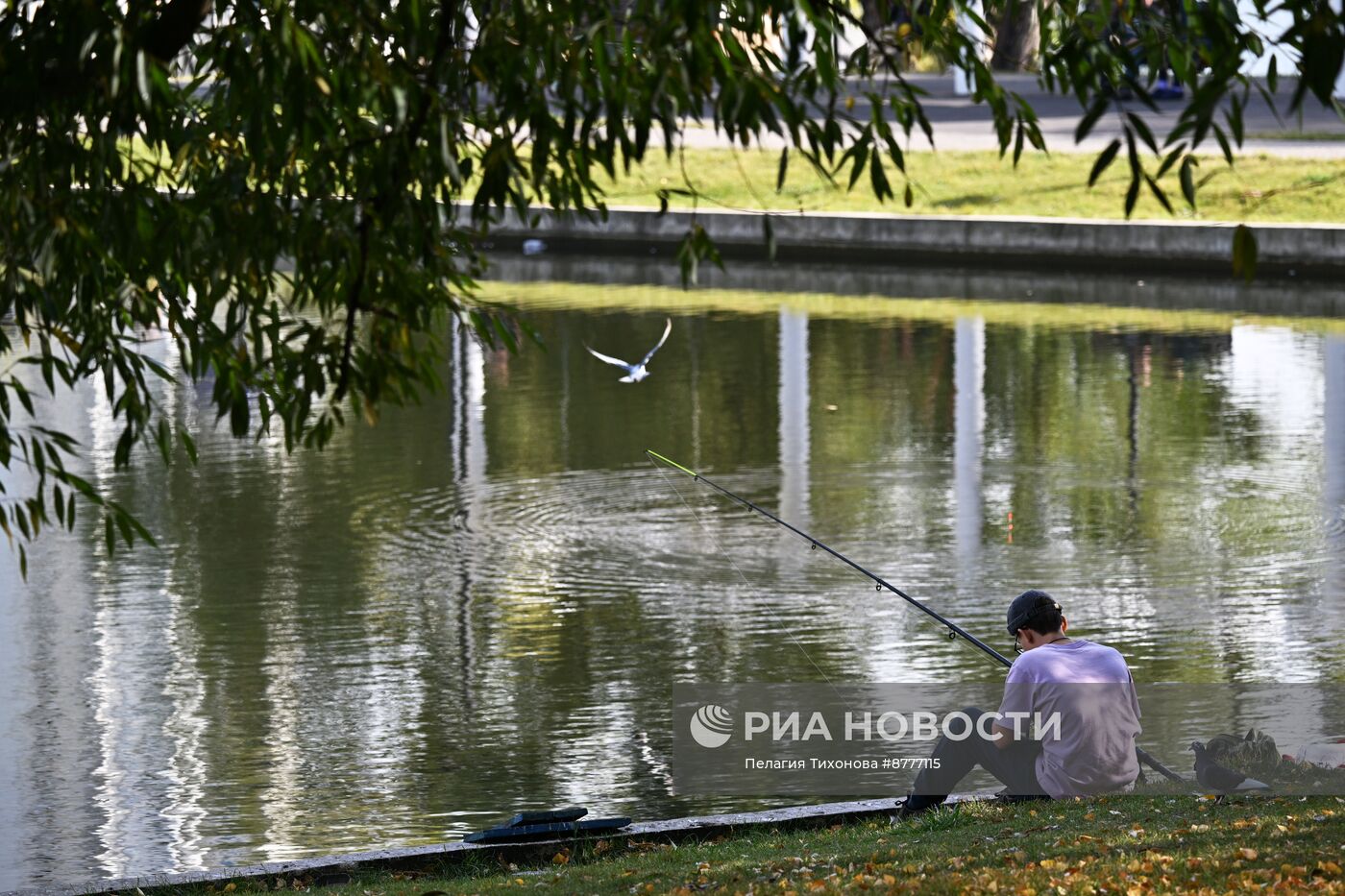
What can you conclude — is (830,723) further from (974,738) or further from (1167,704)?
(974,738)

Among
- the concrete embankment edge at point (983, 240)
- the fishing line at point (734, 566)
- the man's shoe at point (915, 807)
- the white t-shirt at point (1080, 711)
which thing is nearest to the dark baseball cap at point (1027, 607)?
the white t-shirt at point (1080, 711)

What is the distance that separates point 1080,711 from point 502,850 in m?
1.85

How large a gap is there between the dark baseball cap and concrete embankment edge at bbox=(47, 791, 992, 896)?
28.0 inches

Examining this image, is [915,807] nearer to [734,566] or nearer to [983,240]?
[734,566]

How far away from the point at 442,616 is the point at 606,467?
147 inches

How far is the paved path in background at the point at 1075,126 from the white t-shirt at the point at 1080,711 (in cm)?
2018

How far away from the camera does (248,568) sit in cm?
1154

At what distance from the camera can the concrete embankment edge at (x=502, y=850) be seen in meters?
6.73

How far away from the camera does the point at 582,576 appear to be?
1123 cm

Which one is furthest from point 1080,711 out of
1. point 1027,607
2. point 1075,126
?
point 1075,126

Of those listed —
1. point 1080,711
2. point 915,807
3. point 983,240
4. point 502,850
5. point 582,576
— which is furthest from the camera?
point 983,240

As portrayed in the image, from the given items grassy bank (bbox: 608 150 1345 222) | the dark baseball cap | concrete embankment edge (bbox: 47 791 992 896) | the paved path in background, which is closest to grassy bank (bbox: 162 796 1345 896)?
concrete embankment edge (bbox: 47 791 992 896)

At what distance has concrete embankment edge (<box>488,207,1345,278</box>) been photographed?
949 inches

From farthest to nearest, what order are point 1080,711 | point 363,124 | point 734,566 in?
1. point 734,566
2. point 1080,711
3. point 363,124
